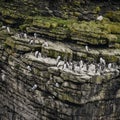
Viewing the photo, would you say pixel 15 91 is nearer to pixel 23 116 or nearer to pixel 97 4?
pixel 23 116

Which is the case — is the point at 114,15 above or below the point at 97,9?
below

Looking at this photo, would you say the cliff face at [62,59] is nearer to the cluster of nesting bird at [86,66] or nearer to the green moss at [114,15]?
the green moss at [114,15]

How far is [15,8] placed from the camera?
3209 centimetres

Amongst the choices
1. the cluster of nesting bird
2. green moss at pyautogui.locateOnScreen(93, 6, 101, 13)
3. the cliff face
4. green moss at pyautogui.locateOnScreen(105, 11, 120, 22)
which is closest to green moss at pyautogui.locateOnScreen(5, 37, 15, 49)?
the cliff face

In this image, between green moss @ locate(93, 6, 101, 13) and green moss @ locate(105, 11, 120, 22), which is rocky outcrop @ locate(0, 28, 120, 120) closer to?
green moss @ locate(93, 6, 101, 13)

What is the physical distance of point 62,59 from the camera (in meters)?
27.2

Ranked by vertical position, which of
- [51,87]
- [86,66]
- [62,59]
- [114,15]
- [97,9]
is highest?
[97,9]

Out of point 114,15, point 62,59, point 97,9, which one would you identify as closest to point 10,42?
point 62,59

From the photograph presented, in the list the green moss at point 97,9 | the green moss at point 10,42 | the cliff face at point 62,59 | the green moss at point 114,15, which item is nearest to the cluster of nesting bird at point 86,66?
the cliff face at point 62,59

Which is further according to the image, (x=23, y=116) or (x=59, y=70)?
(x=23, y=116)

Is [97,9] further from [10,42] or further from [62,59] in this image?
[10,42]

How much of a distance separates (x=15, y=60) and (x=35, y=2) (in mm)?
5879

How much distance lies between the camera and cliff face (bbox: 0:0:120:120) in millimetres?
26219

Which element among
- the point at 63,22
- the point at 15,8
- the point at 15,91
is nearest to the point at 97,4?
the point at 63,22
